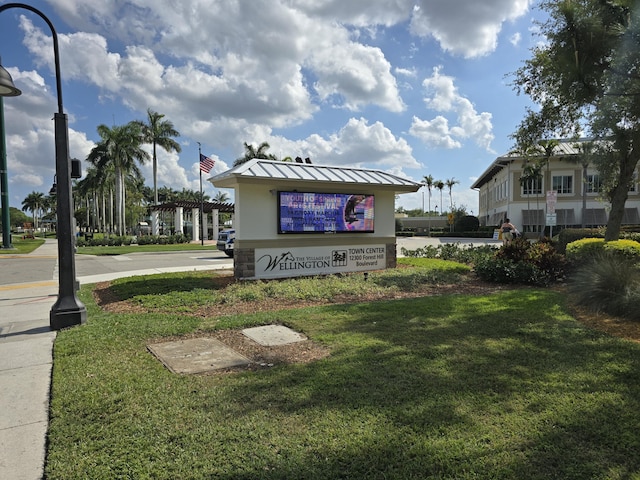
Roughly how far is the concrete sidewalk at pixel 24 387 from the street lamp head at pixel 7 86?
11.8 feet

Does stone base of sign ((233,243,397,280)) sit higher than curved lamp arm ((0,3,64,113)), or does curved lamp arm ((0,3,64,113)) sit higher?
curved lamp arm ((0,3,64,113))

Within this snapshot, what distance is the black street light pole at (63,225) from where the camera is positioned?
21.3 ft

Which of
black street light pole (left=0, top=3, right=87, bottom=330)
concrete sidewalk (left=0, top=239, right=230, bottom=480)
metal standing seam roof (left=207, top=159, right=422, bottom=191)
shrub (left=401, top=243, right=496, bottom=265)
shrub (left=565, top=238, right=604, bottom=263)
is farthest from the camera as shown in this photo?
shrub (left=401, top=243, right=496, bottom=265)

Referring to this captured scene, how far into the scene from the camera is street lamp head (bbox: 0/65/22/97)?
19.9 feet

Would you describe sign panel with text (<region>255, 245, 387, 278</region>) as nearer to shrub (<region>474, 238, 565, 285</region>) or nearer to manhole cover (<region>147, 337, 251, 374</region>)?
shrub (<region>474, 238, 565, 285</region>)

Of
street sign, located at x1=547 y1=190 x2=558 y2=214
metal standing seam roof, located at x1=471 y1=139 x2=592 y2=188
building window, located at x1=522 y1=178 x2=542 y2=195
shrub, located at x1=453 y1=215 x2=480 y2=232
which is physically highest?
metal standing seam roof, located at x1=471 y1=139 x2=592 y2=188

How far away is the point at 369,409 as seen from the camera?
3.49 m

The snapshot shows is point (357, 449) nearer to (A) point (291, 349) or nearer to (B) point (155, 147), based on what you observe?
(A) point (291, 349)

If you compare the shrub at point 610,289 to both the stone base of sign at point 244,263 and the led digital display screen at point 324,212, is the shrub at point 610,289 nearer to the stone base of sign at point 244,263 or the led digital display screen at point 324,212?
the led digital display screen at point 324,212

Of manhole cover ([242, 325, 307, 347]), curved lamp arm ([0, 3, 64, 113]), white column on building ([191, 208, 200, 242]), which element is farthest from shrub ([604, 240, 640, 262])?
white column on building ([191, 208, 200, 242])

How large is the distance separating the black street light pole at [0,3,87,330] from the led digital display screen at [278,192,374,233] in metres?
5.40

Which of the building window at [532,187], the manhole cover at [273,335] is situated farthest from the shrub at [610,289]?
the building window at [532,187]

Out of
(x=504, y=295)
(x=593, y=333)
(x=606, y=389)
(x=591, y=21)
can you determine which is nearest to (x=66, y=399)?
(x=606, y=389)

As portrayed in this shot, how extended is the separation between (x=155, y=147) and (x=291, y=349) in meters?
42.9
